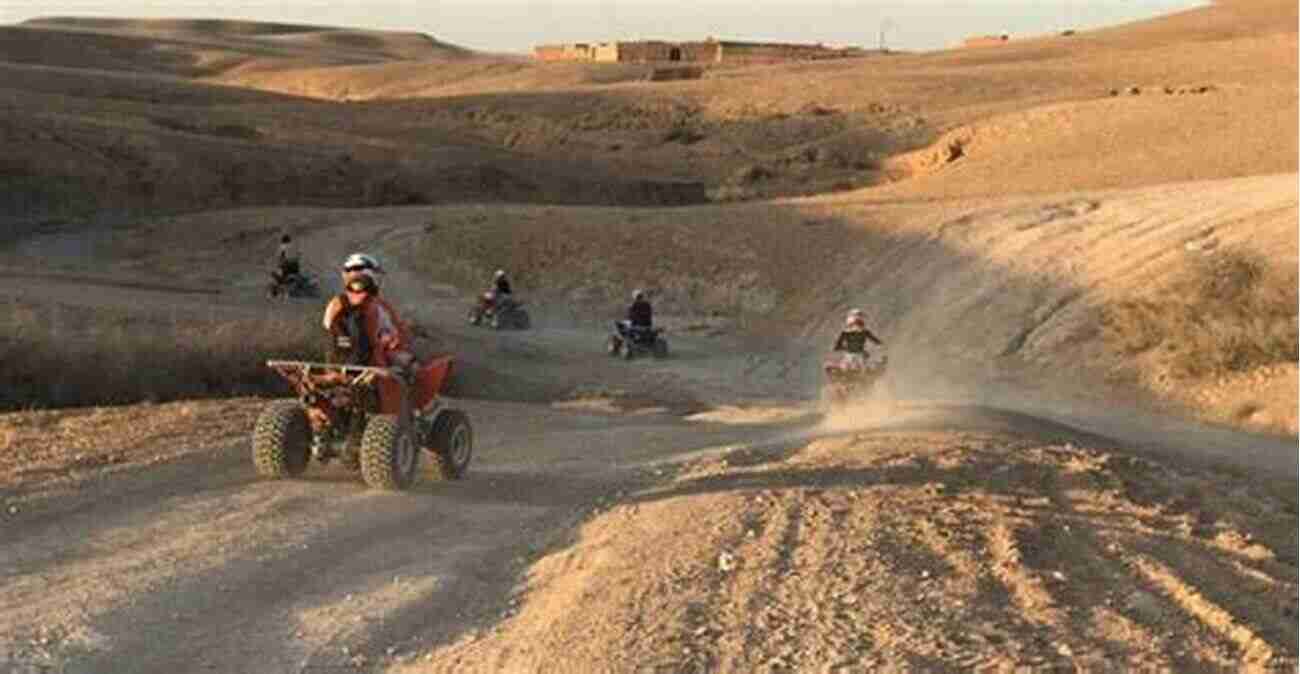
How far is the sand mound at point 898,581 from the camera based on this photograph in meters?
7.98

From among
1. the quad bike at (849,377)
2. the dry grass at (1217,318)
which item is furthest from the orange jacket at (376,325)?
the dry grass at (1217,318)

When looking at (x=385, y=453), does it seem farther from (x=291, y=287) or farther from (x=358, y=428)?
(x=291, y=287)

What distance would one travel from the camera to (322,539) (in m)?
10.9

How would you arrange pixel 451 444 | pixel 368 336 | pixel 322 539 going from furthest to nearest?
pixel 451 444, pixel 368 336, pixel 322 539

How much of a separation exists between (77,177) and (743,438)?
43.1m

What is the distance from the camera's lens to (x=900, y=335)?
33969mm

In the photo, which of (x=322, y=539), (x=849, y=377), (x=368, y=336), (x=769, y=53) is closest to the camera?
(x=322, y=539)

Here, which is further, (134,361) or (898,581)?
(134,361)

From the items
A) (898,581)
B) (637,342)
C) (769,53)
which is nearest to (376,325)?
(898,581)

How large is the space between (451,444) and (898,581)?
4992 mm

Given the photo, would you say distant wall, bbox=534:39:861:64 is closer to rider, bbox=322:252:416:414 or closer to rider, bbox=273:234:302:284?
rider, bbox=273:234:302:284

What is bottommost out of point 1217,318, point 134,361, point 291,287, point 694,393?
point 694,393

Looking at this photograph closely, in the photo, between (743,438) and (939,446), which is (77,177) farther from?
(939,446)

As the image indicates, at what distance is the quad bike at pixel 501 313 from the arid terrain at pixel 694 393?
2.28ft
